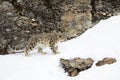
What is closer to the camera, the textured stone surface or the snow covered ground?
the snow covered ground

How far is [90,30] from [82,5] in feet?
4.21

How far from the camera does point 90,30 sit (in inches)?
639

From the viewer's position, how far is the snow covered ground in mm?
12781

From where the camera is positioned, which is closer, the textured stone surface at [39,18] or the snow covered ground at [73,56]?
the snow covered ground at [73,56]

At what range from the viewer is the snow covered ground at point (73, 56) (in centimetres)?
1278

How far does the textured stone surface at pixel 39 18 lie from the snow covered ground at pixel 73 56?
2.88 ft

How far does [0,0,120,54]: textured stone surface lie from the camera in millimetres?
16328

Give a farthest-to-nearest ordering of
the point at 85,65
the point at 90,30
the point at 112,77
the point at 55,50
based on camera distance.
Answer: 1. the point at 90,30
2. the point at 55,50
3. the point at 85,65
4. the point at 112,77

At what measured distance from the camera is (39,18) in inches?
654

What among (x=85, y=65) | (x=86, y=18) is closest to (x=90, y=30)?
(x=86, y=18)

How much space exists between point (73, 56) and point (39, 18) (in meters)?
3.52

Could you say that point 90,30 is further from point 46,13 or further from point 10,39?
point 10,39

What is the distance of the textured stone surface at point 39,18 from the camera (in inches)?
643

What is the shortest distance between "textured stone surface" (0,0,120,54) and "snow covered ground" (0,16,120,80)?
879 millimetres
